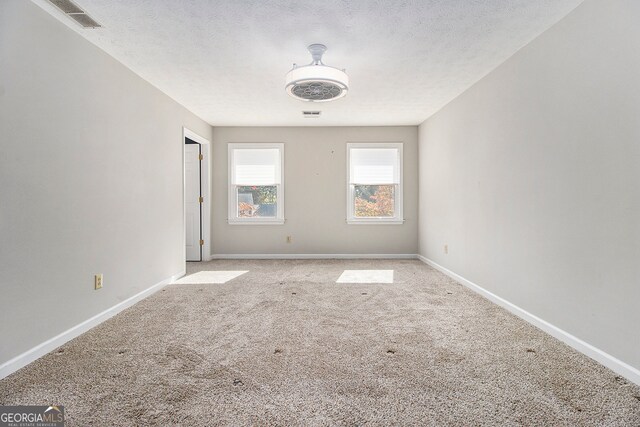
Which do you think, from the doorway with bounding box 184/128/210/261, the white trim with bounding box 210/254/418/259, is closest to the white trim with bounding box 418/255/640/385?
the white trim with bounding box 210/254/418/259

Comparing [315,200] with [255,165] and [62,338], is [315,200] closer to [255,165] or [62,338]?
[255,165]

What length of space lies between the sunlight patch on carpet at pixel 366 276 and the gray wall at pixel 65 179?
8.25ft

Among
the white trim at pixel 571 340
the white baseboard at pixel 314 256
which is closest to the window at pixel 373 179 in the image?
Result: the white baseboard at pixel 314 256

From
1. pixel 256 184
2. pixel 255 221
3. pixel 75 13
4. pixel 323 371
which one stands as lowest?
pixel 323 371

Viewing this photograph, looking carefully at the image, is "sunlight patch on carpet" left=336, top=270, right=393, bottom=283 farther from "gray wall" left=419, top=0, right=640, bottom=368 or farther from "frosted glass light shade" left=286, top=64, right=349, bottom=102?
"frosted glass light shade" left=286, top=64, right=349, bottom=102

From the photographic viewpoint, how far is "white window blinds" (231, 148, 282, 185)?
6230 millimetres

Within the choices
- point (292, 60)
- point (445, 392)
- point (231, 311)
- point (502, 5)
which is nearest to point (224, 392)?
point (445, 392)

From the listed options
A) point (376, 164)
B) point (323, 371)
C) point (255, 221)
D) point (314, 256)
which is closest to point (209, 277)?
point (255, 221)

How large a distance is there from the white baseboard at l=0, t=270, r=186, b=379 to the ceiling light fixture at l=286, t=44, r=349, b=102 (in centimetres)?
274

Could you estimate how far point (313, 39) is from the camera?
2.88 meters

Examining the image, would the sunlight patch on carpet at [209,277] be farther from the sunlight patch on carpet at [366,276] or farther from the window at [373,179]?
the window at [373,179]

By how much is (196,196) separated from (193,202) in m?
0.13

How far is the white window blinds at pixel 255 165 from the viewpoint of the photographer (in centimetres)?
623

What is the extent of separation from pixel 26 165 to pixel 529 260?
158 inches
